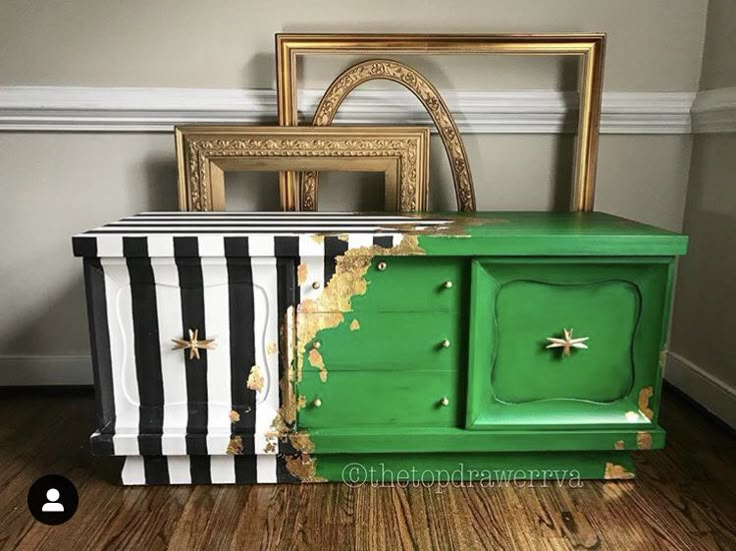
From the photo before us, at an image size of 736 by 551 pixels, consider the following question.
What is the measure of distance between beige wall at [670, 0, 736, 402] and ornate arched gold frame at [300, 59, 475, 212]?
2.13 ft

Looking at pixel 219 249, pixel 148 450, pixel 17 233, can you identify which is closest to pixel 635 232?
pixel 219 249

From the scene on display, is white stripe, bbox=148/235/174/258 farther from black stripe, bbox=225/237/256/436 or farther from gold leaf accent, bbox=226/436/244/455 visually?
gold leaf accent, bbox=226/436/244/455

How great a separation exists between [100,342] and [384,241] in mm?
592

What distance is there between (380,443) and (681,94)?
1.24 m

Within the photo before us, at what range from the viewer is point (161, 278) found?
3.90 feet

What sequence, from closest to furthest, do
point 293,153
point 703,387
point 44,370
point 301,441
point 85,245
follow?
point 85,245, point 301,441, point 293,153, point 703,387, point 44,370

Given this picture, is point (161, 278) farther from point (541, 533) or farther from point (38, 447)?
point (541, 533)

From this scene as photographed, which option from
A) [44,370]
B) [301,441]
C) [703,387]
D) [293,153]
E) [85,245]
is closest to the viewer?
[85,245]

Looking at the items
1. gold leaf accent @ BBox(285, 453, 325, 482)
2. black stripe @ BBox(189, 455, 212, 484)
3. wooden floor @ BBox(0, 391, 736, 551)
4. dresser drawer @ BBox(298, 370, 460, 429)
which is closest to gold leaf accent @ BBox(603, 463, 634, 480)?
wooden floor @ BBox(0, 391, 736, 551)

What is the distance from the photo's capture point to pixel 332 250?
46.1 inches

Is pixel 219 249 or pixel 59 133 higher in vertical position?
pixel 59 133

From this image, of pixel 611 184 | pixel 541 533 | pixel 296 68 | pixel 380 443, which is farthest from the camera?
pixel 611 184

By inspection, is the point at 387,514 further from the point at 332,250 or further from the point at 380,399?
the point at 332,250

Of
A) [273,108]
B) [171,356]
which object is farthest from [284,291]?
[273,108]
